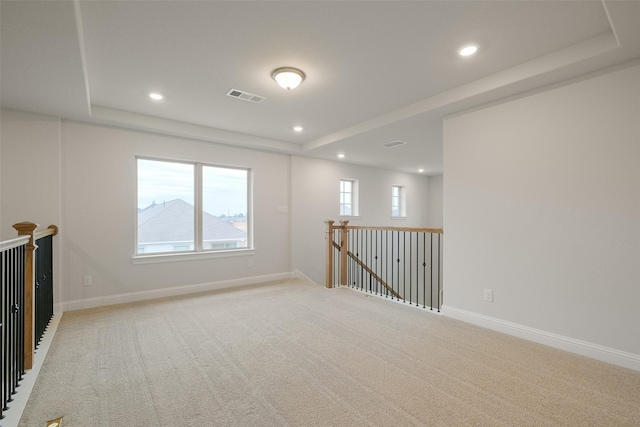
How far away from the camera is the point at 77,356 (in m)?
2.56

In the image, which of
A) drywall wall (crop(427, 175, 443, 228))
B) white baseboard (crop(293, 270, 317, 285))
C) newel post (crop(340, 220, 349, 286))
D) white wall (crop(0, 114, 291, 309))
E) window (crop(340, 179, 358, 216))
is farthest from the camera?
drywall wall (crop(427, 175, 443, 228))

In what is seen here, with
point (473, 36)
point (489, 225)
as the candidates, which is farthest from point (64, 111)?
point (489, 225)

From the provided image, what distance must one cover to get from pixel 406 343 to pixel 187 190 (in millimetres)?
3881

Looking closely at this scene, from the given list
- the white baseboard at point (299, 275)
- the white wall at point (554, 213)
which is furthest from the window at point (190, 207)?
the white wall at point (554, 213)

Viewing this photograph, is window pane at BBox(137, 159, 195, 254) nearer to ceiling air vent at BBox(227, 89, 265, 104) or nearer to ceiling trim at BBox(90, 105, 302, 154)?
ceiling trim at BBox(90, 105, 302, 154)

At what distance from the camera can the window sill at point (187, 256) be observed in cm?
438

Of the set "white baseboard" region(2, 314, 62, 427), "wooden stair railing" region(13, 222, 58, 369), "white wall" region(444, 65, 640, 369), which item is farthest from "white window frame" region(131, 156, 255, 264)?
"white wall" region(444, 65, 640, 369)

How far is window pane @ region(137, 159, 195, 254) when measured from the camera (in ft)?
14.7

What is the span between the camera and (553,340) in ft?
9.12

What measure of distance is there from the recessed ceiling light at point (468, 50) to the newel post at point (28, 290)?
12.0 feet

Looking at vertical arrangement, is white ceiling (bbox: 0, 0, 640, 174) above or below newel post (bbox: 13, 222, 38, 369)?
above

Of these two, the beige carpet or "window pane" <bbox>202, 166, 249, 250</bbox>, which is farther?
"window pane" <bbox>202, 166, 249, 250</bbox>

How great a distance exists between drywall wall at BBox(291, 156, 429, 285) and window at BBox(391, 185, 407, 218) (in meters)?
0.28

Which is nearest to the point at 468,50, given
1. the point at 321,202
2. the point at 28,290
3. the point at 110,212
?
the point at 28,290
